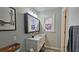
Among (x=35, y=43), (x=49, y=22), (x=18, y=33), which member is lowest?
(x=35, y=43)

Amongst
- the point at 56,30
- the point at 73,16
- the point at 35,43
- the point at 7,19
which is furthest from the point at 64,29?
the point at 7,19

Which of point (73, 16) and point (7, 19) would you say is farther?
point (73, 16)

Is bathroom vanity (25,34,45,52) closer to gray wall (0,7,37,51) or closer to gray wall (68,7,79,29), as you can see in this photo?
gray wall (0,7,37,51)

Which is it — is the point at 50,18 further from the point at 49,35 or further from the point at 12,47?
the point at 12,47

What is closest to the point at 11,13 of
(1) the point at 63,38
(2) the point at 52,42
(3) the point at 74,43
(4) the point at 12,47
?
(4) the point at 12,47

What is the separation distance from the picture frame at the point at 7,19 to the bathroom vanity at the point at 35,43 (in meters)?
0.27

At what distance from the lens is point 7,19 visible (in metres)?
1.09

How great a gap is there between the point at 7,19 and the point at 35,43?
49 centimetres

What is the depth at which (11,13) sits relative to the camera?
3.66ft

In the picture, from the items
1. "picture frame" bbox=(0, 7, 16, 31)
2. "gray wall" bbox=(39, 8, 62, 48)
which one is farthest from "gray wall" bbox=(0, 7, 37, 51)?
"gray wall" bbox=(39, 8, 62, 48)

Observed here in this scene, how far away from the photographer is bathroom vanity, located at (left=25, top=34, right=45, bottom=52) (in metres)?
1.20

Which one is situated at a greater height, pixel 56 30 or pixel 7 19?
pixel 7 19

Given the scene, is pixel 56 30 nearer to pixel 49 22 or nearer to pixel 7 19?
pixel 49 22

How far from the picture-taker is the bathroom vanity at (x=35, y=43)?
120 centimetres
